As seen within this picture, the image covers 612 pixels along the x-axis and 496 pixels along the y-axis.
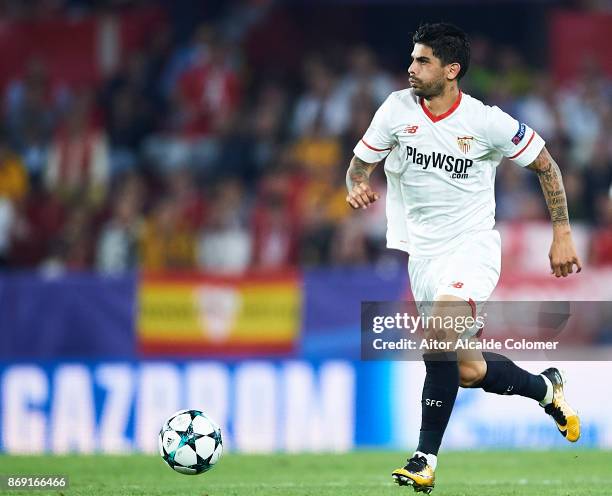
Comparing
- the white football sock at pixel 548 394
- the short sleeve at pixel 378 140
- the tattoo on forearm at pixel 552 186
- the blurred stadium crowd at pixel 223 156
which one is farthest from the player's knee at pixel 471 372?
the blurred stadium crowd at pixel 223 156

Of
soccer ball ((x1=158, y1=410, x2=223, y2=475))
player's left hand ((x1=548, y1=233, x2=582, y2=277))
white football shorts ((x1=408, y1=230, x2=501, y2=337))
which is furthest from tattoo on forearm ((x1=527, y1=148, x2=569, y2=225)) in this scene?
soccer ball ((x1=158, y1=410, x2=223, y2=475))

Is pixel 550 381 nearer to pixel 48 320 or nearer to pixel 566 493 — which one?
pixel 566 493

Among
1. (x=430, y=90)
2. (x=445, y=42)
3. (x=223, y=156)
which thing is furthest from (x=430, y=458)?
(x=223, y=156)

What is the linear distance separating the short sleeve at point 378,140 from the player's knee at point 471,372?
1.27m

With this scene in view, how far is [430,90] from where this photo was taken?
780 centimetres

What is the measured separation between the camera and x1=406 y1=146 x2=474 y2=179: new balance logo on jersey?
7.82 metres

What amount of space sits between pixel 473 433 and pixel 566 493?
429cm

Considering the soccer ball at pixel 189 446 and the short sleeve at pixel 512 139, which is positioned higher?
the short sleeve at pixel 512 139

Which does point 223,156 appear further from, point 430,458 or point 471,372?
point 430,458

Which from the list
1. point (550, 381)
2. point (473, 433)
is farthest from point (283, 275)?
point (550, 381)

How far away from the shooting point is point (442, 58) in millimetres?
7781

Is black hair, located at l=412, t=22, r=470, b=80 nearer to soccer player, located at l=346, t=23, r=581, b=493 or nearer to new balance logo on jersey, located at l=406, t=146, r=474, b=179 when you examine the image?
soccer player, located at l=346, t=23, r=581, b=493

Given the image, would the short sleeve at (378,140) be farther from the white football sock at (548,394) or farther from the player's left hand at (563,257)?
the white football sock at (548,394)

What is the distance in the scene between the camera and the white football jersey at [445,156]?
7.81 m
